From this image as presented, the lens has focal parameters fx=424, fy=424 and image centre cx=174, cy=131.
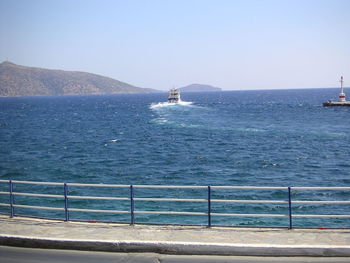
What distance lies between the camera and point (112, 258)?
8.30 m

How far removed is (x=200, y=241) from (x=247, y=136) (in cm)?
4911

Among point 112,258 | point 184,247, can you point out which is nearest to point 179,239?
point 184,247

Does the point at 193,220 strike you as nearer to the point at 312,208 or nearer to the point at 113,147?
the point at 312,208

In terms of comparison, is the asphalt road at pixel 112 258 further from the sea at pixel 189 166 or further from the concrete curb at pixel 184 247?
the sea at pixel 189 166

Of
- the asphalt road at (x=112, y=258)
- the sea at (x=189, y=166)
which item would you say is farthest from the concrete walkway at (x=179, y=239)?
the sea at (x=189, y=166)

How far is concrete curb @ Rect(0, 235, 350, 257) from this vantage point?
26.6 feet

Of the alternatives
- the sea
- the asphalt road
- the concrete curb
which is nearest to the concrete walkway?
the concrete curb

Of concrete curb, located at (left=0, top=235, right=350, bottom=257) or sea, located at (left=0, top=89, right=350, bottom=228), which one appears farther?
sea, located at (left=0, top=89, right=350, bottom=228)

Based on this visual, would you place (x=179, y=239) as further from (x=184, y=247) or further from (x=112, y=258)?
(x=112, y=258)

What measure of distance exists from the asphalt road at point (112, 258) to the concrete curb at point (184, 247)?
11 cm

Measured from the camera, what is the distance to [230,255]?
27.2 feet

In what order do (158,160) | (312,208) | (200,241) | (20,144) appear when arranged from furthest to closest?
(20,144) < (158,160) < (312,208) < (200,241)

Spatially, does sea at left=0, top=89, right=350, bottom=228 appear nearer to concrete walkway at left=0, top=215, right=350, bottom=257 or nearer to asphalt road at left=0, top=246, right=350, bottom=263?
concrete walkway at left=0, top=215, right=350, bottom=257

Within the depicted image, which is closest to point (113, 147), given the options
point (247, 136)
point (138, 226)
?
point (247, 136)
